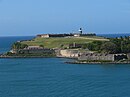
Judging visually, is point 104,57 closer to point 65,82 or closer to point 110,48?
point 110,48

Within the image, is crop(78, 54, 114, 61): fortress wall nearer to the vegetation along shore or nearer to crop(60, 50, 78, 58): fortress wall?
the vegetation along shore

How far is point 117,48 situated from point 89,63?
339 cm

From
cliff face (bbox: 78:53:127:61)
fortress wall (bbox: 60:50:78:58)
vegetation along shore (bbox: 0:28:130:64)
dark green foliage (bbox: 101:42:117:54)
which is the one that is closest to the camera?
cliff face (bbox: 78:53:127:61)

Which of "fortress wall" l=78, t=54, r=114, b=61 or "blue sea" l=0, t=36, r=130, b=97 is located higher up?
"fortress wall" l=78, t=54, r=114, b=61

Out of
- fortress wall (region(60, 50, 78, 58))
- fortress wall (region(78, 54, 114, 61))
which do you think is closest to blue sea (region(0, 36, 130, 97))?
fortress wall (region(78, 54, 114, 61))

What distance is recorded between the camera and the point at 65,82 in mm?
21094

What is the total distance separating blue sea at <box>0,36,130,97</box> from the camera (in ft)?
59.2

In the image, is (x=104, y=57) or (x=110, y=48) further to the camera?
(x=110, y=48)

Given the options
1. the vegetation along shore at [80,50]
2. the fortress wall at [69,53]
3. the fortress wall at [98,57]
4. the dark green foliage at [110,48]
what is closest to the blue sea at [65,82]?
the fortress wall at [98,57]

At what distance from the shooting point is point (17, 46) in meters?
43.2

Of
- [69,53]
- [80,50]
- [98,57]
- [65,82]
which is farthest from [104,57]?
[65,82]

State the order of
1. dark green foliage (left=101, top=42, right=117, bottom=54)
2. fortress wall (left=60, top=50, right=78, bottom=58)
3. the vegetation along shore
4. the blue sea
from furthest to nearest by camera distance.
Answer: fortress wall (left=60, top=50, right=78, bottom=58) < dark green foliage (left=101, top=42, right=117, bottom=54) < the vegetation along shore < the blue sea

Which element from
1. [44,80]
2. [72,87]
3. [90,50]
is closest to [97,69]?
[44,80]

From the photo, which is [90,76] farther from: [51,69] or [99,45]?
[99,45]
